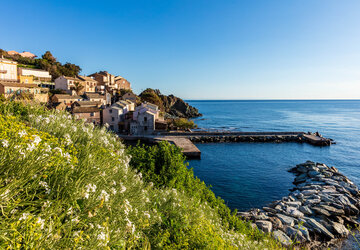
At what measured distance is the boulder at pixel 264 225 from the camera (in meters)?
12.6

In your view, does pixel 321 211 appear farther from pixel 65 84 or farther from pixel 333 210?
pixel 65 84

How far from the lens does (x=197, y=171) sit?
91.1 ft

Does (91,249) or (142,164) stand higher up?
(91,249)

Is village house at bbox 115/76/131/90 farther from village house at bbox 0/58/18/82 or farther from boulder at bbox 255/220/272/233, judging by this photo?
boulder at bbox 255/220/272/233

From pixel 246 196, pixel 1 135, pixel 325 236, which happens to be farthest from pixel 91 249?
pixel 246 196

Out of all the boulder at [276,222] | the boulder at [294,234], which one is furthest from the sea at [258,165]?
the boulder at [276,222]

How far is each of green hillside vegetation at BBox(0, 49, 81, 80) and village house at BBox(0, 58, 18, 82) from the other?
14.1 m

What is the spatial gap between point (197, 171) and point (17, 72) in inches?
2623

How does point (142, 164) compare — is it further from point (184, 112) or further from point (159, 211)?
point (184, 112)

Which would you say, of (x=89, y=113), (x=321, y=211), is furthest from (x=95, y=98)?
(x=321, y=211)

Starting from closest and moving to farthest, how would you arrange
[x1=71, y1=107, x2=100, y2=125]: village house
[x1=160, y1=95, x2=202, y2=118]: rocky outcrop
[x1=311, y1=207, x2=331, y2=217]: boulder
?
[x1=311, y1=207, x2=331, y2=217]: boulder, [x1=71, y1=107, x2=100, y2=125]: village house, [x1=160, y1=95, x2=202, y2=118]: rocky outcrop

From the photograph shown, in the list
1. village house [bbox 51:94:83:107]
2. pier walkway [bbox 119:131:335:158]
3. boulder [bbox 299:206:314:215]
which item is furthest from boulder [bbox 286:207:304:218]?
village house [bbox 51:94:83:107]

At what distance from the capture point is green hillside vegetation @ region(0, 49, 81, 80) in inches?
2951

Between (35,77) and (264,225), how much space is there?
246 feet
